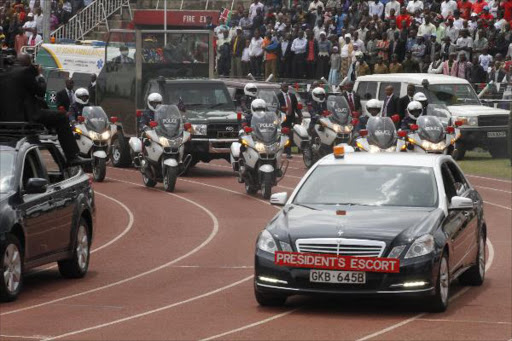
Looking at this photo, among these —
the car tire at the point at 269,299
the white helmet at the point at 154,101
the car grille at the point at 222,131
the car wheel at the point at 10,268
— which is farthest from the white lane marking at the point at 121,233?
the car tire at the point at 269,299

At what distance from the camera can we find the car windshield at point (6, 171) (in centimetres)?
1555

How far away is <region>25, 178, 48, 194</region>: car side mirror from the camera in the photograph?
15586mm

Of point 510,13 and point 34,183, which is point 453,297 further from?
point 510,13

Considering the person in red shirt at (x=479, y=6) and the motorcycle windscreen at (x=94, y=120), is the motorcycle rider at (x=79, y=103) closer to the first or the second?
the motorcycle windscreen at (x=94, y=120)

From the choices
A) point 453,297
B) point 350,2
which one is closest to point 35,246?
point 453,297

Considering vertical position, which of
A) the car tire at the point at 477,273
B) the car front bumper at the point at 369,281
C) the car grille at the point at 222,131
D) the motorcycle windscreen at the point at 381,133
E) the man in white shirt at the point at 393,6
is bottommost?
the car grille at the point at 222,131

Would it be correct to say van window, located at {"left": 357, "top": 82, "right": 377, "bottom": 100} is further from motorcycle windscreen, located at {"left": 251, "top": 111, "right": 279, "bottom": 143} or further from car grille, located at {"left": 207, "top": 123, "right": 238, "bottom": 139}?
motorcycle windscreen, located at {"left": 251, "top": 111, "right": 279, "bottom": 143}

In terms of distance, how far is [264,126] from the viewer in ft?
93.5

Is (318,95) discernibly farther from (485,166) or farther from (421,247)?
(421,247)

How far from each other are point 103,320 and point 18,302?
5.14 ft

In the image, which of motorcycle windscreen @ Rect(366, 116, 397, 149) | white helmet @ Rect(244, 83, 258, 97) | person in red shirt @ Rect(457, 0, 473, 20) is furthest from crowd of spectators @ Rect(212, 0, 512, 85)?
motorcycle windscreen @ Rect(366, 116, 397, 149)

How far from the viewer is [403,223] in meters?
14.4

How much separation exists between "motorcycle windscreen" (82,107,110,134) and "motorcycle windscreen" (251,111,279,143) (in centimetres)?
398

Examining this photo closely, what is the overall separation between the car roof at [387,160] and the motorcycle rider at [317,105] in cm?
1747
